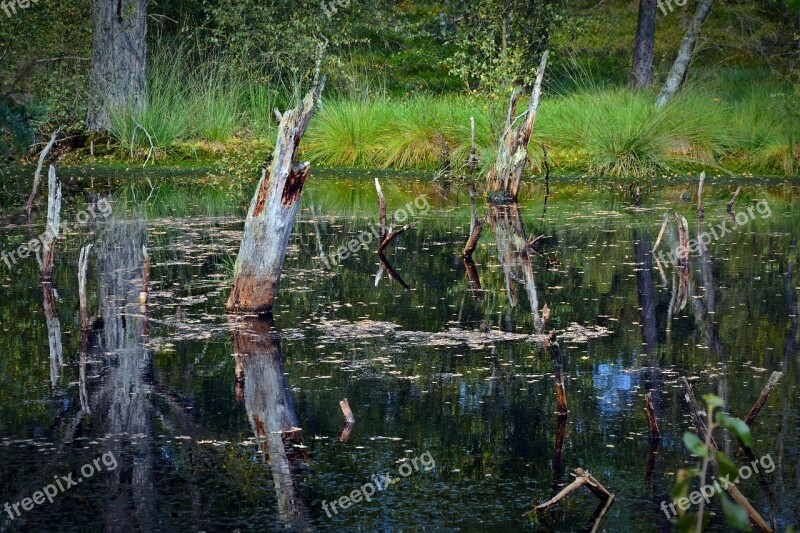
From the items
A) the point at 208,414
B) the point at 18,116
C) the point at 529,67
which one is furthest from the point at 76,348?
the point at 529,67

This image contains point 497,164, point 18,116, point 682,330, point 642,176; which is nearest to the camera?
point 682,330

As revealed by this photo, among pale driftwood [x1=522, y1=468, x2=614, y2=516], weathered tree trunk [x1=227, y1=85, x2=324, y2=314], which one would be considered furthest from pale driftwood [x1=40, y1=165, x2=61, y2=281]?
pale driftwood [x1=522, y1=468, x2=614, y2=516]

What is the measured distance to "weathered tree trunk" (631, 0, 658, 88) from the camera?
23844mm

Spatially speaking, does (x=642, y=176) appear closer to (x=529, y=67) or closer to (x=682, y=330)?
(x=529, y=67)

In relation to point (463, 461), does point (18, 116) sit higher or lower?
higher

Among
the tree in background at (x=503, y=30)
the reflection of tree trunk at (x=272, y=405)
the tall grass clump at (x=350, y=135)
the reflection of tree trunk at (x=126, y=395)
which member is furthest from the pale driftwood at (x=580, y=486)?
the tall grass clump at (x=350, y=135)

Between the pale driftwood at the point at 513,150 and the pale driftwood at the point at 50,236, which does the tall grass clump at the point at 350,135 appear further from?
the pale driftwood at the point at 50,236

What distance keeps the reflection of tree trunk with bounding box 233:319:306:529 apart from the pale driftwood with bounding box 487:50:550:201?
8.44m

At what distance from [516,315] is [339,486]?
168 inches

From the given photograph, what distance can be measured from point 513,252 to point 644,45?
12.6 meters

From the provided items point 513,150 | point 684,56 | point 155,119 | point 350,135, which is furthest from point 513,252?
point 684,56

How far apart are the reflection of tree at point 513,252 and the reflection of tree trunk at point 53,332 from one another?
12.2 ft

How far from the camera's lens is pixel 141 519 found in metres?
5.35

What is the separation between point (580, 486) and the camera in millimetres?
5703
